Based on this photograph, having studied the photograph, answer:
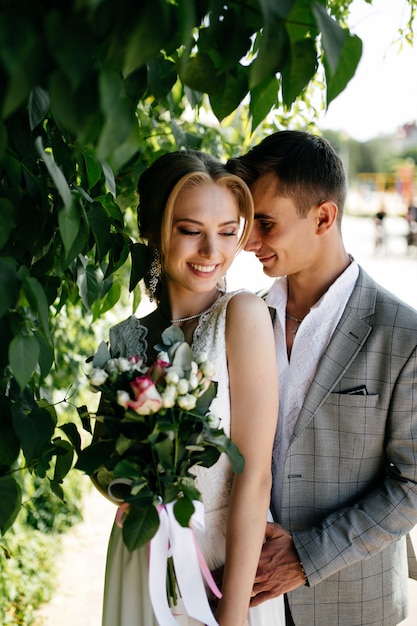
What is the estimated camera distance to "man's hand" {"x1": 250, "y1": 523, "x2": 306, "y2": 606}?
184 cm

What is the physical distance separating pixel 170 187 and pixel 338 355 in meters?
0.66

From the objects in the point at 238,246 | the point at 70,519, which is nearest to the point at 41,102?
the point at 238,246

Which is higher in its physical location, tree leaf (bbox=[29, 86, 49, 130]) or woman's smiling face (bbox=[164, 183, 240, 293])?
woman's smiling face (bbox=[164, 183, 240, 293])

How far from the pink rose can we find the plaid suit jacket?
77 centimetres

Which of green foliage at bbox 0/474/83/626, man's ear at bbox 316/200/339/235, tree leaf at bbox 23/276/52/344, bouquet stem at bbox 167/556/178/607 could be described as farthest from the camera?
green foliage at bbox 0/474/83/626

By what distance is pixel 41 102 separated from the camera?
113 cm

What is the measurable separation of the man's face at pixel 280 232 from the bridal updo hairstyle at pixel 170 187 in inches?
8.0

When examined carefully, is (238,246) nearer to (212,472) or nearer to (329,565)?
(212,472)

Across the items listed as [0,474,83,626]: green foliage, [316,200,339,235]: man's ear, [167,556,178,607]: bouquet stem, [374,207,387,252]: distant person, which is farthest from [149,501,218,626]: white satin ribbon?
[374,207,387,252]: distant person

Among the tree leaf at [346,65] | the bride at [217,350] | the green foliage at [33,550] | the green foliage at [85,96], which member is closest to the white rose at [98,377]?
the green foliage at [85,96]

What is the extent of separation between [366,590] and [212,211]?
119 centimetres

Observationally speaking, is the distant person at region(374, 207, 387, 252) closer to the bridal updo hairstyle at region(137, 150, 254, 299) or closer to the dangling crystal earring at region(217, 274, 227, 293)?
the dangling crystal earring at region(217, 274, 227, 293)

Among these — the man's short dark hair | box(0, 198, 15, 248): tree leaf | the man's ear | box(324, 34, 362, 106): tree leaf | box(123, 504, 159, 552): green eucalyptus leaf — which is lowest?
box(123, 504, 159, 552): green eucalyptus leaf

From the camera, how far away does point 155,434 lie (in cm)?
129
